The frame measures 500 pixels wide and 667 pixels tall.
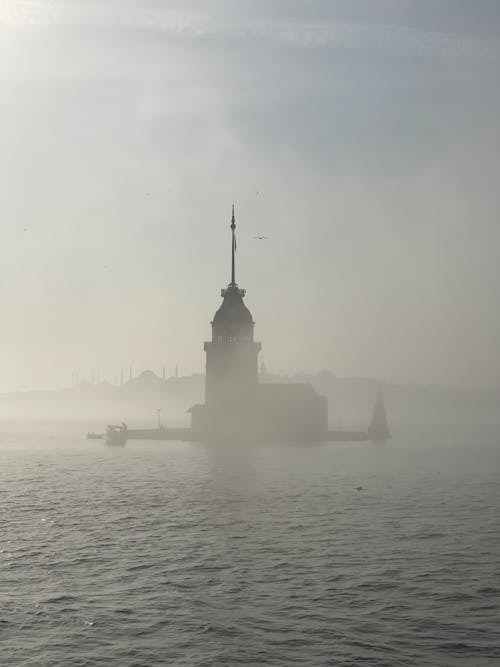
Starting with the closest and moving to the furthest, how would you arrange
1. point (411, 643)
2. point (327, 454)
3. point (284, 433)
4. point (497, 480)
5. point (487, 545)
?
point (411, 643), point (487, 545), point (497, 480), point (327, 454), point (284, 433)

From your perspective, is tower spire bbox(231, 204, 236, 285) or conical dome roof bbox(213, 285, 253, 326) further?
tower spire bbox(231, 204, 236, 285)

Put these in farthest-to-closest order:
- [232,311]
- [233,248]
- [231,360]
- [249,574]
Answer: [233,248]
[232,311]
[231,360]
[249,574]

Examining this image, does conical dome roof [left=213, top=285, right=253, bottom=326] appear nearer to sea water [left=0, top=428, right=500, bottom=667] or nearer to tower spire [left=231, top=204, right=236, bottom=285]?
tower spire [left=231, top=204, right=236, bottom=285]

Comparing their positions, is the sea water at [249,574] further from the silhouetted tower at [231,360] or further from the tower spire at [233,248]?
the tower spire at [233,248]

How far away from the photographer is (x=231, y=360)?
129 metres

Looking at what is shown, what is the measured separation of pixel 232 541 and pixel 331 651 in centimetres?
1783

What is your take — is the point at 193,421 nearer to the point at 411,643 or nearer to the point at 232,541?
the point at 232,541

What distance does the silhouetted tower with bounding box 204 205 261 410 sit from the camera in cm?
12812

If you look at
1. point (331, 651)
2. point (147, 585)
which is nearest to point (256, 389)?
point (147, 585)

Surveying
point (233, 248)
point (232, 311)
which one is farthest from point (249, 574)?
point (233, 248)

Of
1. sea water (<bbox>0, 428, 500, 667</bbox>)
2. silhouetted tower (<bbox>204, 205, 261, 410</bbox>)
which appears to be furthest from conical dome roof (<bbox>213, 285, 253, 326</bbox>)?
sea water (<bbox>0, 428, 500, 667</bbox>)

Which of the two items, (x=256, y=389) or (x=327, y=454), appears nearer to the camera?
(x=327, y=454)

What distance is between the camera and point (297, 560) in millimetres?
36719

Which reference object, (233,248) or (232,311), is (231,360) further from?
(233,248)
